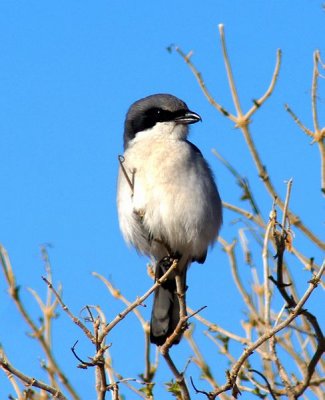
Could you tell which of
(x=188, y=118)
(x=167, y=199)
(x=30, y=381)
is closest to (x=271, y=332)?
(x=30, y=381)

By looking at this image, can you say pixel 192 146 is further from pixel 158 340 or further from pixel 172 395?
pixel 172 395

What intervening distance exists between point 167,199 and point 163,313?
27.6 inches

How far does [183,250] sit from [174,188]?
47 cm

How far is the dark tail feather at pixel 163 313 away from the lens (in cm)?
458

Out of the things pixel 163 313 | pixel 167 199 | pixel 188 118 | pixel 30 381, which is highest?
pixel 188 118

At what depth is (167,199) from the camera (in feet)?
14.8

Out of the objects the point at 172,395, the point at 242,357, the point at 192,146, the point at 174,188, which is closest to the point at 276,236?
the point at 242,357

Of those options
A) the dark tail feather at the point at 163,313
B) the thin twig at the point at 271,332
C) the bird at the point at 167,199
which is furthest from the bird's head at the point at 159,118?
the thin twig at the point at 271,332

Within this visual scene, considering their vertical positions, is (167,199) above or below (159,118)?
below

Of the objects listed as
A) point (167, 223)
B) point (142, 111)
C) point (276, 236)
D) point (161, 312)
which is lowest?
point (276, 236)

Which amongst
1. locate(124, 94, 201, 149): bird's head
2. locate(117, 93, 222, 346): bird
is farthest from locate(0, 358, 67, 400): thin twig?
locate(124, 94, 201, 149): bird's head

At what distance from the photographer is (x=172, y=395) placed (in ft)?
11.3

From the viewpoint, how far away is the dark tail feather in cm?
458

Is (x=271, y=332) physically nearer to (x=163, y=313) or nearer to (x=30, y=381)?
(x=30, y=381)
